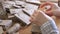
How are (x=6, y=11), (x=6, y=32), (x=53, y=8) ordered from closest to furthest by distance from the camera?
(x=53, y=8) < (x=6, y=32) < (x=6, y=11)

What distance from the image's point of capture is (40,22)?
4.14ft

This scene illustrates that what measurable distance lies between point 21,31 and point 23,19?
198mm

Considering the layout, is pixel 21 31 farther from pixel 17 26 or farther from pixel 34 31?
pixel 34 31

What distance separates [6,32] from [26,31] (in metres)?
0.24

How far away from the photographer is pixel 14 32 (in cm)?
160

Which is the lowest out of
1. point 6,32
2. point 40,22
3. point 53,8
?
point 6,32

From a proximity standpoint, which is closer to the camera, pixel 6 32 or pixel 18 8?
pixel 6 32

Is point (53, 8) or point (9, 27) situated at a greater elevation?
point (53, 8)

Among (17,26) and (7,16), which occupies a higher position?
(7,16)

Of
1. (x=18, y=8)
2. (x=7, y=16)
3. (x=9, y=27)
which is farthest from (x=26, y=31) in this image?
(x=18, y=8)

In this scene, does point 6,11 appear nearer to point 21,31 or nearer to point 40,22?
point 21,31

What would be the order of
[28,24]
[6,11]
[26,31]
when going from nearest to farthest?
[26,31], [28,24], [6,11]

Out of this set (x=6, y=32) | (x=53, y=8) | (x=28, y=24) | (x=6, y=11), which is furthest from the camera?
(x=6, y=11)

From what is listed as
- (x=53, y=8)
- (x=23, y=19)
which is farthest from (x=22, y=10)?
(x=53, y=8)
